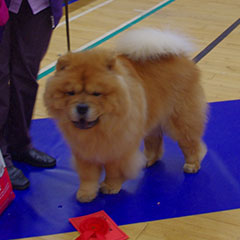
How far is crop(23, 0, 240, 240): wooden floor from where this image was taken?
1742 mm

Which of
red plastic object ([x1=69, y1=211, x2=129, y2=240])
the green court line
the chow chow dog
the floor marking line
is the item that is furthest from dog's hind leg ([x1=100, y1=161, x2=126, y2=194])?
the floor marking line

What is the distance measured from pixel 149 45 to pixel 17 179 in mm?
956

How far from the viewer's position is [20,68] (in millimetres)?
2027

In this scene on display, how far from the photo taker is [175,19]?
4.82m

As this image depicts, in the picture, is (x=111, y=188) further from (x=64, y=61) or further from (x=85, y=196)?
(x=64, y=61)

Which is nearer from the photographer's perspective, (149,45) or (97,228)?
(97,228)

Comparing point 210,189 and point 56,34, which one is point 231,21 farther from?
point 210,189

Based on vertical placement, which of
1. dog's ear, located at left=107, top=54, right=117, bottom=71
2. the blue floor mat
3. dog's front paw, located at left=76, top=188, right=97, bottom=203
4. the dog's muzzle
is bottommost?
the blue floor mat

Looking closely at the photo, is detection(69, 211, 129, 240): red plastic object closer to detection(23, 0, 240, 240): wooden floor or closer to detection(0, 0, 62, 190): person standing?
detection(23, 0, 240, 240): wooden floor

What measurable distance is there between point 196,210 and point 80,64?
34.0 inches

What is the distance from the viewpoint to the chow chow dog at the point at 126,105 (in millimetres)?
1608

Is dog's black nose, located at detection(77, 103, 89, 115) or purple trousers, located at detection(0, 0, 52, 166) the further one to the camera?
purple trousers, located at detection(0, 0, 52, 166)

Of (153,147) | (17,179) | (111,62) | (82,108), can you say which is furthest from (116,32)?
(82,108)

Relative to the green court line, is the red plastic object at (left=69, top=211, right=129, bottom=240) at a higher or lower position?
higher
